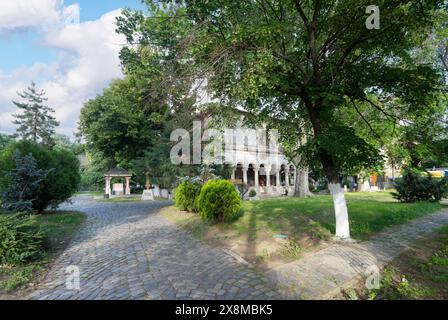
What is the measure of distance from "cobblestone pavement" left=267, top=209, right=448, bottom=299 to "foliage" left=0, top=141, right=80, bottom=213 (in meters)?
11.3

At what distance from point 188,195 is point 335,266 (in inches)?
332

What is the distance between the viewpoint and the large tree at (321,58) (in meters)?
5.82

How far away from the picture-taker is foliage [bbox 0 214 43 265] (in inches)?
213

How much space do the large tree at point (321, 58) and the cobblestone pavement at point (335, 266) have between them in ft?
3.02

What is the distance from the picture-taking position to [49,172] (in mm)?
11836

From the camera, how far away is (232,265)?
5.13m

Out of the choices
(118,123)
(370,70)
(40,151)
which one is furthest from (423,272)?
(118,123)

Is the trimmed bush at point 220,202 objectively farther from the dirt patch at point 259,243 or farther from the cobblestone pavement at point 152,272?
the cobblestone pavement at point 152,272

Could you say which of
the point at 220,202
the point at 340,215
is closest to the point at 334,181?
the point at 340,215

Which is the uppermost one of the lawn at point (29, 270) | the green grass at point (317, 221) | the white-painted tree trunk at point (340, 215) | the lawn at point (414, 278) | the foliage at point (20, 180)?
the foliage at point (20, 180)

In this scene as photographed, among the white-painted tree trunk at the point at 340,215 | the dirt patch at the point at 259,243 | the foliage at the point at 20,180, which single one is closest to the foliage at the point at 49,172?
the foliage at the point at 20,180

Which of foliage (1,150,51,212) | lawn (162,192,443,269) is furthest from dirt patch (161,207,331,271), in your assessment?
foliage (1,150,51,212)

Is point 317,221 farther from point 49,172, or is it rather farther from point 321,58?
point 49,172
